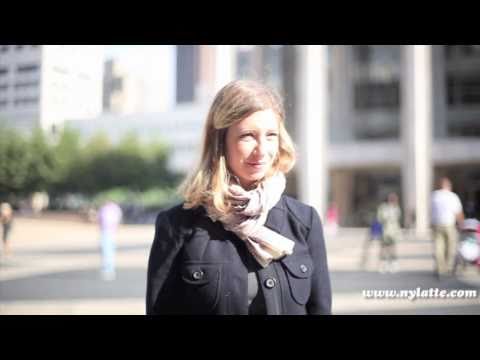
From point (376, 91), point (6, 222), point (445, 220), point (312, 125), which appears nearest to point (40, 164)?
point (6, 222)

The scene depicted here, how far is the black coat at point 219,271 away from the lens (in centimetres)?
181

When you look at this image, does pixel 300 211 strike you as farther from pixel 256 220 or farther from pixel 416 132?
pixel 416 132

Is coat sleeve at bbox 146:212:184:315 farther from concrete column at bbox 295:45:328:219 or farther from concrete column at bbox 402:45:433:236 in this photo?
concrete column at bbox 402:45:433:236

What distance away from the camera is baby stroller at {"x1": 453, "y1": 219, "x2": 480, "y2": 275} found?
4.70 m

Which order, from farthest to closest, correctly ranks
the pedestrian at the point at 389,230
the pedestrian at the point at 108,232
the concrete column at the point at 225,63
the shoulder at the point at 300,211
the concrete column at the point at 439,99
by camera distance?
the concrete column at the point at 439,99, the pedestrian at the point at 389,230, the pedestrian at the point at 108,232, the concrete column at the point at 225,63, the shoulder at the point at 300,211

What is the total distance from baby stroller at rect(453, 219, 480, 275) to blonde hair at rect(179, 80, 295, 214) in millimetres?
3529

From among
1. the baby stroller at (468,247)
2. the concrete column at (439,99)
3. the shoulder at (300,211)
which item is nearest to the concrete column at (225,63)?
the baby stroller at (468,247)

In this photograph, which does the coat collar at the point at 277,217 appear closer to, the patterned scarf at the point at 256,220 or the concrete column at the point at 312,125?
the patterned scarf at the point at 256,220

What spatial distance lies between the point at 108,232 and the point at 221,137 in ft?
15.6

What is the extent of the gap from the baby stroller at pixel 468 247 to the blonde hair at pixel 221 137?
3.53 metres

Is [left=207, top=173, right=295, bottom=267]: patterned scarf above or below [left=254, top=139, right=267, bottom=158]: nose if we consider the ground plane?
below

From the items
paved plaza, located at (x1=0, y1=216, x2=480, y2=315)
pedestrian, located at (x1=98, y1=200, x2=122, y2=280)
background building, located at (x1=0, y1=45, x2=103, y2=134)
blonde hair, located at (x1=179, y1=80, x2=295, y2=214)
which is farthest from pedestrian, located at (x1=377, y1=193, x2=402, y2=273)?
blonde hair, located at (x1=179, y1=80, x2=295, y2=214)
